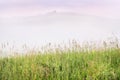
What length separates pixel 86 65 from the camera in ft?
33.3

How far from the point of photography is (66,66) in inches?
387

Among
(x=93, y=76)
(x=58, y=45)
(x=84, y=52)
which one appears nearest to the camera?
(x=93, y=76)

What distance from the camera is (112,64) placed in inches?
393

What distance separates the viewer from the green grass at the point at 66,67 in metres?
9.23

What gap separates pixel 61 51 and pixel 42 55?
1.89 feet

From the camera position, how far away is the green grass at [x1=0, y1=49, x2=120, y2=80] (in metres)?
9.23

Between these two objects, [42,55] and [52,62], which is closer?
[52,62]

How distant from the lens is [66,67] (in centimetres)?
980

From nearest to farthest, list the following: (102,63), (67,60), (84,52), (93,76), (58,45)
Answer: (93,76) < (102,63) < (67,60) < (84,52) < (58,45)

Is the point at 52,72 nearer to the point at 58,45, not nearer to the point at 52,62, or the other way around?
the point at 52,62

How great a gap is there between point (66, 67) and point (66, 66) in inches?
1.7

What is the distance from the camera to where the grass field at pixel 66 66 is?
30.3 feet

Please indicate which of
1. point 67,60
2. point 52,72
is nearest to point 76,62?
point 67,60

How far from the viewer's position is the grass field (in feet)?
30.3
